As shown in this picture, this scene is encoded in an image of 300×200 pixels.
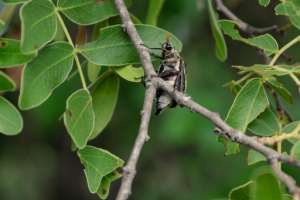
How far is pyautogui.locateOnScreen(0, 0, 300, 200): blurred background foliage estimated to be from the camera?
9.34 ft

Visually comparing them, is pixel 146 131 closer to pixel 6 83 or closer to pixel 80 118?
pixel 80 118

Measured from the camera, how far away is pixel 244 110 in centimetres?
143

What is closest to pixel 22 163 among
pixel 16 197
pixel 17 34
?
pixel 16 197

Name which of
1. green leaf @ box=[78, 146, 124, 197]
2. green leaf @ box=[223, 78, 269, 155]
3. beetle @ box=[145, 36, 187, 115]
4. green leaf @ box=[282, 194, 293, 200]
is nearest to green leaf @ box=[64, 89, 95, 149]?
green leaf @ box=[78, 146, 124, 197]

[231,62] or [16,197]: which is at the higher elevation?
[231,62]

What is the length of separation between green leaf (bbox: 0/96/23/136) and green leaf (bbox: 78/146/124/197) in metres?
0.14

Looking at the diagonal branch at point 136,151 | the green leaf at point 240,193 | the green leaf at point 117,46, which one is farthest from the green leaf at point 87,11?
the green leaf at point 240,193

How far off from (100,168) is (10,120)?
0.68 ft

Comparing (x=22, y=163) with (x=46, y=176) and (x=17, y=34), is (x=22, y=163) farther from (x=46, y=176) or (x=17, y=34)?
(x=17, y=34)

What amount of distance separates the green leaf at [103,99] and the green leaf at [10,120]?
19 cm

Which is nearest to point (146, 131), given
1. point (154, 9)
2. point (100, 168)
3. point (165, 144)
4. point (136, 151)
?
point (136, 151)

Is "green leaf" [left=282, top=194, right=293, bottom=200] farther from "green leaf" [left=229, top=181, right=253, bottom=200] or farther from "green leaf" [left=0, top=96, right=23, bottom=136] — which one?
"green leaf" [left=0, top=96, right=23, bottom=136]

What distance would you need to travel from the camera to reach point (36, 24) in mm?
1357

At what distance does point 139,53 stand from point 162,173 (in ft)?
6.74
